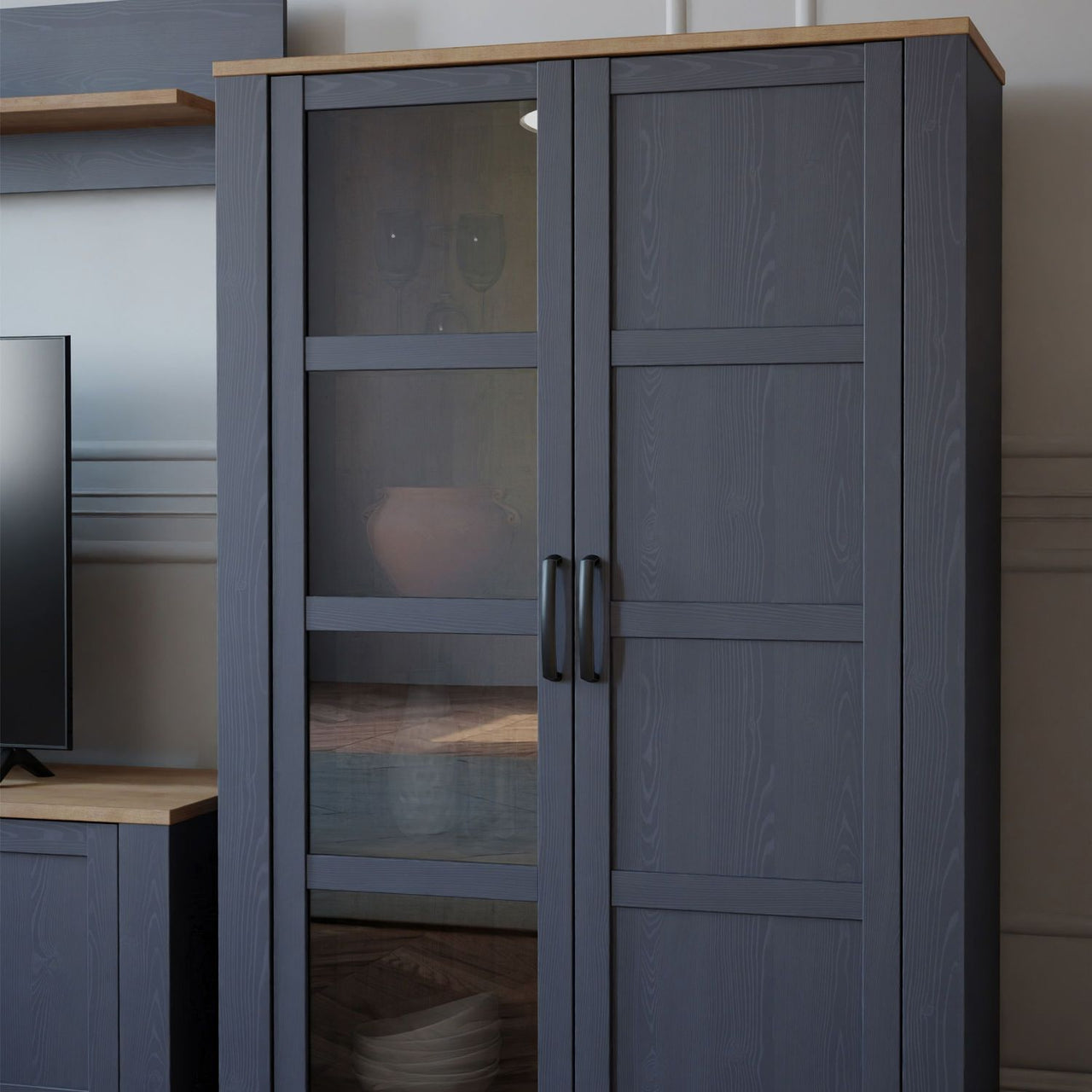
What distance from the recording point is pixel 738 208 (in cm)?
160

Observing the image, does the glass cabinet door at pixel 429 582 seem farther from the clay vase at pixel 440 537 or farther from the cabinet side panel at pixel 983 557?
the cabinet side panel at pixel 983 557

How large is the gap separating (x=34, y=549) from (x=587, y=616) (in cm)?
101

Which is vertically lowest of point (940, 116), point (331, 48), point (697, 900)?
point (697, 900)

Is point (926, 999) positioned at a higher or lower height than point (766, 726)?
lower

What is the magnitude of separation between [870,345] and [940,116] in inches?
12.2

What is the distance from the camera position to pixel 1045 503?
1938 mm

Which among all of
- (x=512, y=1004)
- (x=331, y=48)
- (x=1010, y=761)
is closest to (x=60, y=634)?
(x=512, y=1004)

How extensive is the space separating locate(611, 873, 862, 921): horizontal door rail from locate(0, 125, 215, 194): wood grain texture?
4.79 feet

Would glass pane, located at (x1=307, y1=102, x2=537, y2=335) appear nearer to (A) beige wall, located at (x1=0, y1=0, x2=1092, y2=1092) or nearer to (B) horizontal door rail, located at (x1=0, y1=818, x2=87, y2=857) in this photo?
(A) beige wall, located at (x1=0, y1=0, x2=1092, y2=1092)

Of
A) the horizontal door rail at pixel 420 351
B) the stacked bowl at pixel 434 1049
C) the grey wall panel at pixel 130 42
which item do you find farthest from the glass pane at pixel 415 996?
the grey wall panel at pixel 130 42

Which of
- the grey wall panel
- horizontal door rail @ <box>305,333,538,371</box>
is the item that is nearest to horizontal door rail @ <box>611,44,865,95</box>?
horizontal door rail @ <box>305,333,538,371</box>

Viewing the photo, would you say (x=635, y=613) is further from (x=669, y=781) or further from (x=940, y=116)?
(x=940, y=116)

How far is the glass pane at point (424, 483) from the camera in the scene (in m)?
1.67

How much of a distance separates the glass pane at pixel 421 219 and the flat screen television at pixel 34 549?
1.91ft
